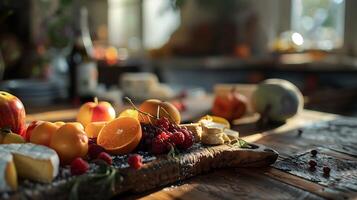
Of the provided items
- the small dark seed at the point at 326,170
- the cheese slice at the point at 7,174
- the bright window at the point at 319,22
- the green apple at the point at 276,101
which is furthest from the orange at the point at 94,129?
the bright window at the point at 319,22

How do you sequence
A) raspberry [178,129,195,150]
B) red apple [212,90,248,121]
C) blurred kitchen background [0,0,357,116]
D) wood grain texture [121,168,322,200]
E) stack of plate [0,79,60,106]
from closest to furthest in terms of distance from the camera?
wood grain texture [121,168,322,200] → raspberry [178,129,195,150] → red apple [212,90,248,121] → stack of plate [0,79,60,106] → blurred kitchen background [0,0,357,116]

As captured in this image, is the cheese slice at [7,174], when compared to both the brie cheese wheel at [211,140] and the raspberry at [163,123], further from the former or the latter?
the brie cheese wheel at [211,140]

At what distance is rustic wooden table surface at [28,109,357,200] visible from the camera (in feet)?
2.30

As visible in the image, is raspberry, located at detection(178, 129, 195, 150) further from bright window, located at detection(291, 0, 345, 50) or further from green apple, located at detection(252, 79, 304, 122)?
bright window, located at detection(291, 0, 345, 50)

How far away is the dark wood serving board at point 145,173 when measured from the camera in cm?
61

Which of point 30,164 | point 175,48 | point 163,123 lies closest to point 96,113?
point 163,123

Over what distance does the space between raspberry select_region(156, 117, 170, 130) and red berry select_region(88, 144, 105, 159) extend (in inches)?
5.3

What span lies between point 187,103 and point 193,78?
184 centimetres

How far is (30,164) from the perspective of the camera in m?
0.63

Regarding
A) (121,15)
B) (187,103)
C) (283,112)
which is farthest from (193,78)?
(283,112)

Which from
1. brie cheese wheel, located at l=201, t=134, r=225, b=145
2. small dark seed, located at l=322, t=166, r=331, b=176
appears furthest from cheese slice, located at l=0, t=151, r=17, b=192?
small dark seed, located at l=322, t=166, r=331, b=176

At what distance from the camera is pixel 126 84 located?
67.1 inches

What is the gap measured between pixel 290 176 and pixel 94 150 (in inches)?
15.3

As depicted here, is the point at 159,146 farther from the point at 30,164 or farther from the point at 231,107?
the point at 231,107
